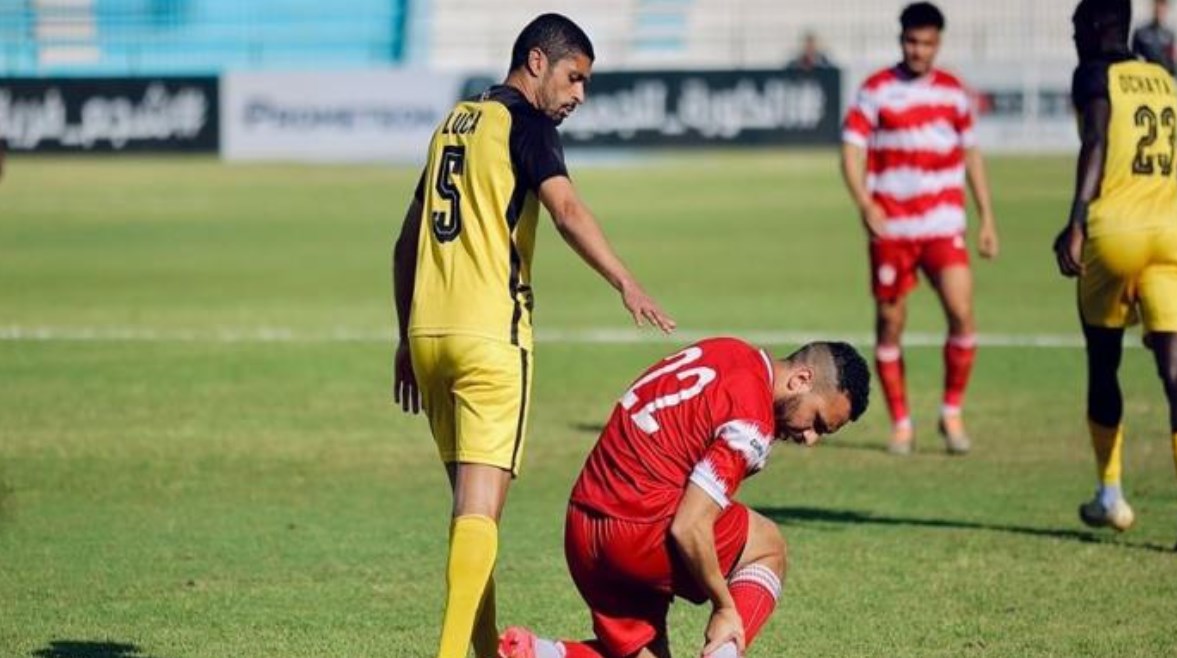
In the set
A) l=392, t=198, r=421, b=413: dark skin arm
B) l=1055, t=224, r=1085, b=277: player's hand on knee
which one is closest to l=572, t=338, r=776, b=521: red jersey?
l=392, t=198, r=421, b=413: dark skin arm

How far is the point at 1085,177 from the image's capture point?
1020 cm

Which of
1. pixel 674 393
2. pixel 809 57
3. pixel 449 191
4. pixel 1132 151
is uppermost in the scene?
pixel 449 191

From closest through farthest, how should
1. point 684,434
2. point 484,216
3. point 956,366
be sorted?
point 684,434, point 484,216, point 956,366

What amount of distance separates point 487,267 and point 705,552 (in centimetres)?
129

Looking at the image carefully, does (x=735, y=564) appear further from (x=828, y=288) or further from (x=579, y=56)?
(x=828, y=288)

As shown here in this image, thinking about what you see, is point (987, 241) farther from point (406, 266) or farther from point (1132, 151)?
point (406, 266)

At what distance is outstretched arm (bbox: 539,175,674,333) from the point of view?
6.94 m

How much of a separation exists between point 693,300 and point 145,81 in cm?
2350

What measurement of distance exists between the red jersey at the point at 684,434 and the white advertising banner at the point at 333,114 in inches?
1401

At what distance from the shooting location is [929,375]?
56.0 feet

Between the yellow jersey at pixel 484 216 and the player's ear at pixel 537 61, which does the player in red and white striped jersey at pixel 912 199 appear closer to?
the player's ear at pixel 537 61

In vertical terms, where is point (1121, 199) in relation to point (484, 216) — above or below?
below

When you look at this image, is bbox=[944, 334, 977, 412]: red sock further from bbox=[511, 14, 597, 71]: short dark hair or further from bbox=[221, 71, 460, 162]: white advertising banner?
bbox=[221, 71, 460, 162]: white advertising banner

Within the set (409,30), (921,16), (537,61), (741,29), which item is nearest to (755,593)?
(537,61)
